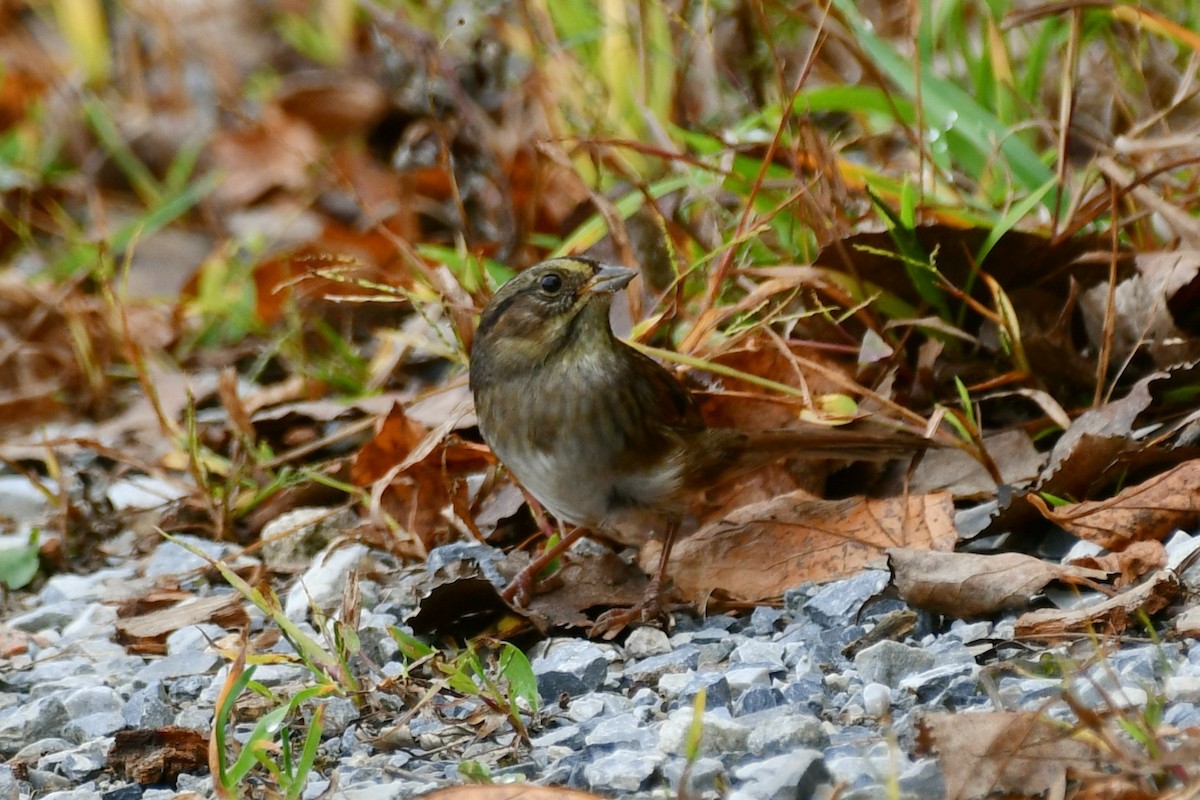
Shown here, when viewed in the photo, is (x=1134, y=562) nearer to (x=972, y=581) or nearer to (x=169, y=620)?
(x=972, y=581)

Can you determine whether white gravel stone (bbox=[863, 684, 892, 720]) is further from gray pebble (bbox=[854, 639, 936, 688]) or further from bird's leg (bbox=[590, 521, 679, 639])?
bird's leg (bbox=[590, 521, 679, 639])

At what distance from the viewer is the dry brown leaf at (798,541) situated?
304 centimetres

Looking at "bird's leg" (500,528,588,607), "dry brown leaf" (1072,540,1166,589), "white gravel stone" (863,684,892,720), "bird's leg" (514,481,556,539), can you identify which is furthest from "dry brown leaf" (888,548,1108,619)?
"bird's leg" (514,481,556,539)

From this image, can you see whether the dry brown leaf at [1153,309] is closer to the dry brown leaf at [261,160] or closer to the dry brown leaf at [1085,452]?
the dry brown leaf at [1085,452]

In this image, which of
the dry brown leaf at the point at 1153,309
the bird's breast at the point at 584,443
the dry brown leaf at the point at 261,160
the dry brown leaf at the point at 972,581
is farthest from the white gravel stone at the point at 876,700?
the dry brown leaf at the point at 261,160

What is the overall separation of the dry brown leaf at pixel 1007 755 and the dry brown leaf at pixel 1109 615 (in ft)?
1.61

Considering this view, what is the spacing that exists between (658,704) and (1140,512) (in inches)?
37.5

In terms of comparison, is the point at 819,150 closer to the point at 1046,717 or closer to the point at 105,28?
the point at 1046,717

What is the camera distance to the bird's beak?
3.25 metres

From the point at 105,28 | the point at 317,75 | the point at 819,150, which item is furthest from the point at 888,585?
the point at 105,28

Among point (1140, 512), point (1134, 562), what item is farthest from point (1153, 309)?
point (1134, 562)

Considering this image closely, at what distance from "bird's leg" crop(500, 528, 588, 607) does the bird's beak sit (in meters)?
0.52

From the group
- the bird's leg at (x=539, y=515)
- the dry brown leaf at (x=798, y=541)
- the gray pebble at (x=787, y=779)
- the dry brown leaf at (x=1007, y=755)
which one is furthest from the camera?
the bird's leg at (x=539, y=515)

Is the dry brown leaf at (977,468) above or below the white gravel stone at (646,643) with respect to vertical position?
above
